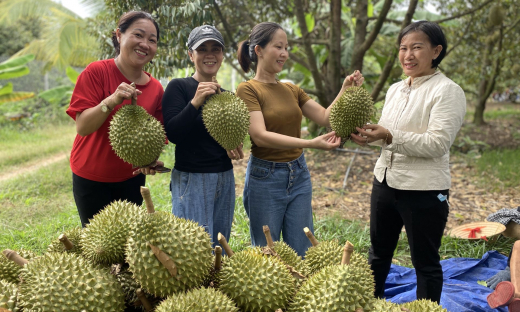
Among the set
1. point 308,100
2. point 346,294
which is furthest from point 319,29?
point 346,294

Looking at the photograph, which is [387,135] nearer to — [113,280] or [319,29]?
[113,280]

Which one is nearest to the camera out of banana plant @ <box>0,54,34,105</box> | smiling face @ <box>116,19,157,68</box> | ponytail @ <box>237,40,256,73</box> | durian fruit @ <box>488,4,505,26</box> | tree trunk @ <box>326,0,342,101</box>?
smiling face @ <box>116,19,157,68</box>

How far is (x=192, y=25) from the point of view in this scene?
4406 mm

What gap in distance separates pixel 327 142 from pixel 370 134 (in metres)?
0.28

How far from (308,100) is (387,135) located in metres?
0.81

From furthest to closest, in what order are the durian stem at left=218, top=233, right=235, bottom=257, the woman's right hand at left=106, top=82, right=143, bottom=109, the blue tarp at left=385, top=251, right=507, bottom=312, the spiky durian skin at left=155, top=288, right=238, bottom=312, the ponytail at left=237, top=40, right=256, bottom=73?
the blue tarp at left=385, top=251, right=507, bottom=312
the ponytail at left=237, top=40, right=256, bottom=73
the woman's right hand at left=106, top=82, right=143, bottom=109
the durian stem at left=218, top=233, right=235, bottom=257
the spiky durian skin at left=155, top=288, right=238, bottom=312

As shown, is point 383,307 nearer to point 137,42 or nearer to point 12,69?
point 137,42

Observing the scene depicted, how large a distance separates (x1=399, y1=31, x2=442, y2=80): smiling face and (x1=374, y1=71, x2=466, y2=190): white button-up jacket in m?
0.08

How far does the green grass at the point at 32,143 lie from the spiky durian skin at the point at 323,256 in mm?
8881

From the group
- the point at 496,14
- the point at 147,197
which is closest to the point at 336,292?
the point at 147,197

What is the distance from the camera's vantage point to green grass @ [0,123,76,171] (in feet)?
29.8

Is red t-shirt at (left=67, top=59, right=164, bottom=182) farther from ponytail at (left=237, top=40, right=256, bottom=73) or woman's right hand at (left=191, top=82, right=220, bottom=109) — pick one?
ponytail at (left=237, top=40, right=256, bottom=73)

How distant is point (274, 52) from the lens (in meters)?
2.58

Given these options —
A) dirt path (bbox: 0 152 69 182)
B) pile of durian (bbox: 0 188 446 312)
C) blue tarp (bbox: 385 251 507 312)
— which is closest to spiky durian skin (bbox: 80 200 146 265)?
pile of durian (bbox: 0 188 446 312)
